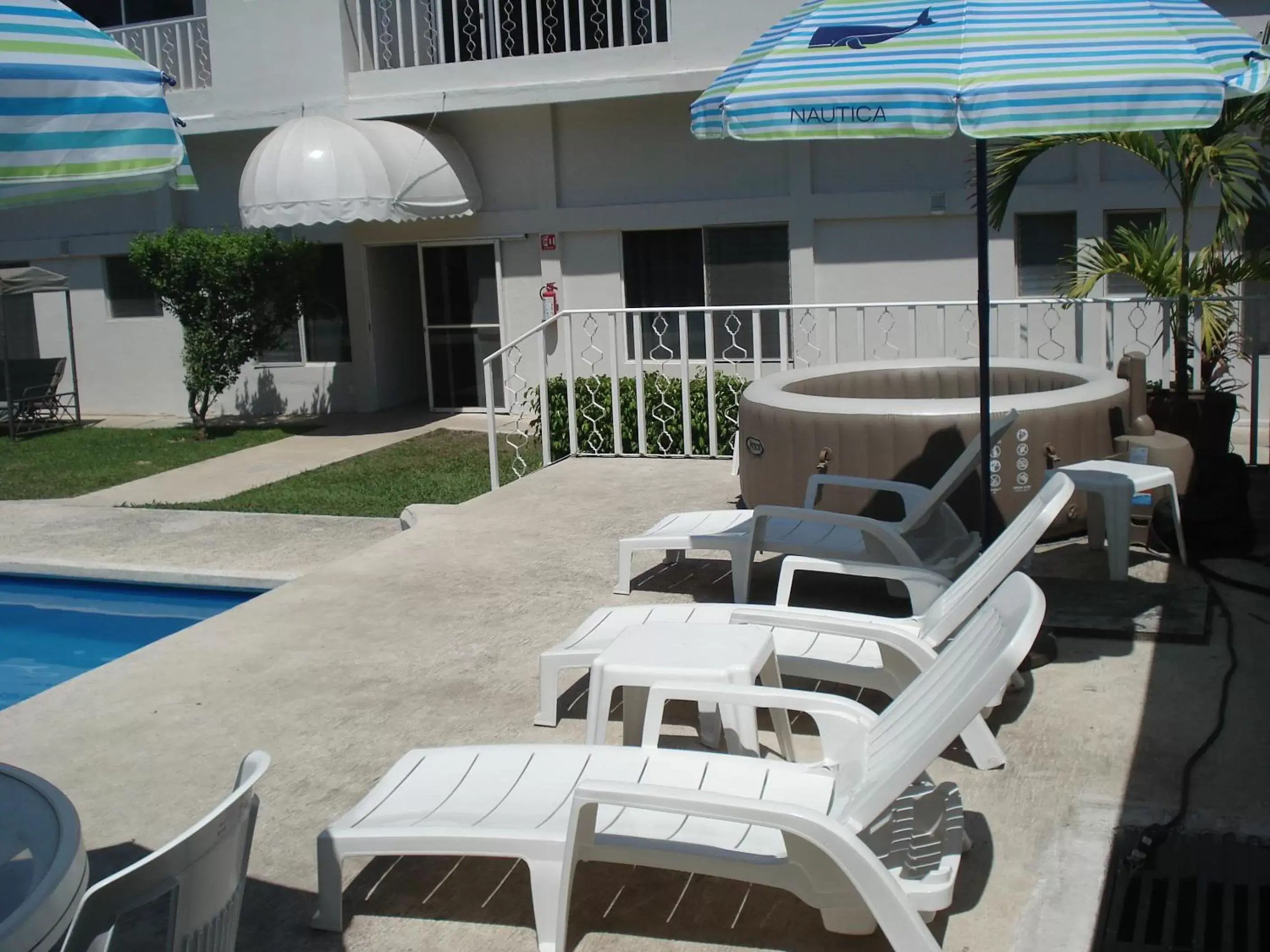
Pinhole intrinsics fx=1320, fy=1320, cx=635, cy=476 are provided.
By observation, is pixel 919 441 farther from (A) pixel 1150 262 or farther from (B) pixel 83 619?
(B) pixel 83 619

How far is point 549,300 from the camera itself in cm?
1554

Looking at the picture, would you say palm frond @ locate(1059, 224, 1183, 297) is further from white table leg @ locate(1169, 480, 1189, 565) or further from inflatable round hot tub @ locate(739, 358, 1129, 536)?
white table leg @ locate(1169, 480, 1189, 565)

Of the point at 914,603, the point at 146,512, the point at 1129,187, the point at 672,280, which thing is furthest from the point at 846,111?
the point at 672,280

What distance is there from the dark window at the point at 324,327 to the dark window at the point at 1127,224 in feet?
30.2

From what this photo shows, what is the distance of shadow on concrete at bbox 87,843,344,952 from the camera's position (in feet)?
12.0

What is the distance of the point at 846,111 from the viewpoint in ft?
14.8

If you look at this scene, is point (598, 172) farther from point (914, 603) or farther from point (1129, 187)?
point (914, 603)

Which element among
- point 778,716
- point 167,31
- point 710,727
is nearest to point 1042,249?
point 710,727

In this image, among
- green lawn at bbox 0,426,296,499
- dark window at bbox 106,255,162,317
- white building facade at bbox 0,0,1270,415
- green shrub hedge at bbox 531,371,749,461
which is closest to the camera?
green shrub hedge at bbox 531,371,749,461

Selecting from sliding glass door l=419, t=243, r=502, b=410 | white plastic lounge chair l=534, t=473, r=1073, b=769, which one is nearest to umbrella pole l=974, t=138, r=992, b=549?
white plastic lounge chair l=534, t=473, r=1073, b=769

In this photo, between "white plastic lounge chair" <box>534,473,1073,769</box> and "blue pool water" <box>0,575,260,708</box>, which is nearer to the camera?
"white plastic lounge chair" <box>534,473,1073,769</box>

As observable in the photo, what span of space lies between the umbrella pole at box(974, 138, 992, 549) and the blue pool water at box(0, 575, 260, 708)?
5.18 m

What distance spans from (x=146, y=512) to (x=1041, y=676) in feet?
26.4

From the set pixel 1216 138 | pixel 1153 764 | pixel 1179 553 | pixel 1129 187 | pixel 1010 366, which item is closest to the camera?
pixel 1153 764
